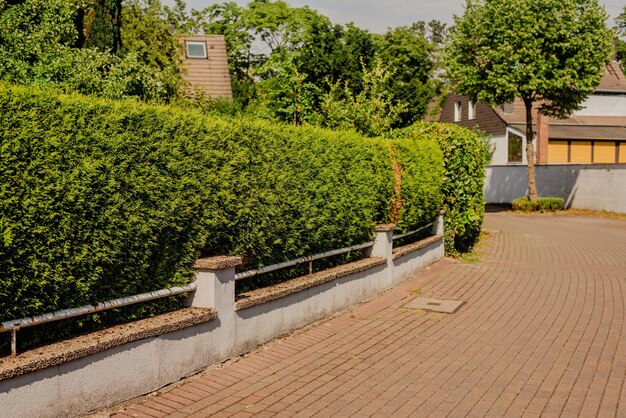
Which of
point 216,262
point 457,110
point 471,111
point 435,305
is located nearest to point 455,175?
point 435,305

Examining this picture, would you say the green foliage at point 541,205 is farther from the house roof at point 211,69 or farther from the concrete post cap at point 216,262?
the concrete post cap at point 216,262

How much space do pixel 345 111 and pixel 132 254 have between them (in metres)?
12.6

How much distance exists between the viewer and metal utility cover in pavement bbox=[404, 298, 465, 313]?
10477 millimetres

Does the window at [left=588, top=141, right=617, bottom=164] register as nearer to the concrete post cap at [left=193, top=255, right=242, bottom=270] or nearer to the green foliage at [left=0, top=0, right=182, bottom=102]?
the green foliage at [left=0, top=0, right=182, bottom=102]

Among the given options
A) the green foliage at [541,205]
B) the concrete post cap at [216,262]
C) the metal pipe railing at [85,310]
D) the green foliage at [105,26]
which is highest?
the green foliage at [105,26]

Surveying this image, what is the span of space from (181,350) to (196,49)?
39312 millimetres

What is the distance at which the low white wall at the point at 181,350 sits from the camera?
16.7 ft

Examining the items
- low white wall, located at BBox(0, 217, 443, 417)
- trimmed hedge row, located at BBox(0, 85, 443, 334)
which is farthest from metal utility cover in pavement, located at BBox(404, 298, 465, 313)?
trimmed hedge row, located at BBox(0, 85, 443, 334)

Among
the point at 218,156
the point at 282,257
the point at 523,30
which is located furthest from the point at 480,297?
the point at 523,30

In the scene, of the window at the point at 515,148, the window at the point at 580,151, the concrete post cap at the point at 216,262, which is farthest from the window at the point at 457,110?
the concrete post cap at the point at 216,262

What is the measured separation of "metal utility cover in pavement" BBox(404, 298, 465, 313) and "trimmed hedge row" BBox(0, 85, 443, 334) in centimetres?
194

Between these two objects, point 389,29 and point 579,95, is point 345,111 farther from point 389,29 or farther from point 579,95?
point 389,29

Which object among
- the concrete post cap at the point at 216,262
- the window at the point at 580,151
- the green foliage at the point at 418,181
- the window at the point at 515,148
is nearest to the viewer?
the concrete post cap at the point at 216,262

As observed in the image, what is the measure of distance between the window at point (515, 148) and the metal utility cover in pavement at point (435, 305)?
3828 cm
